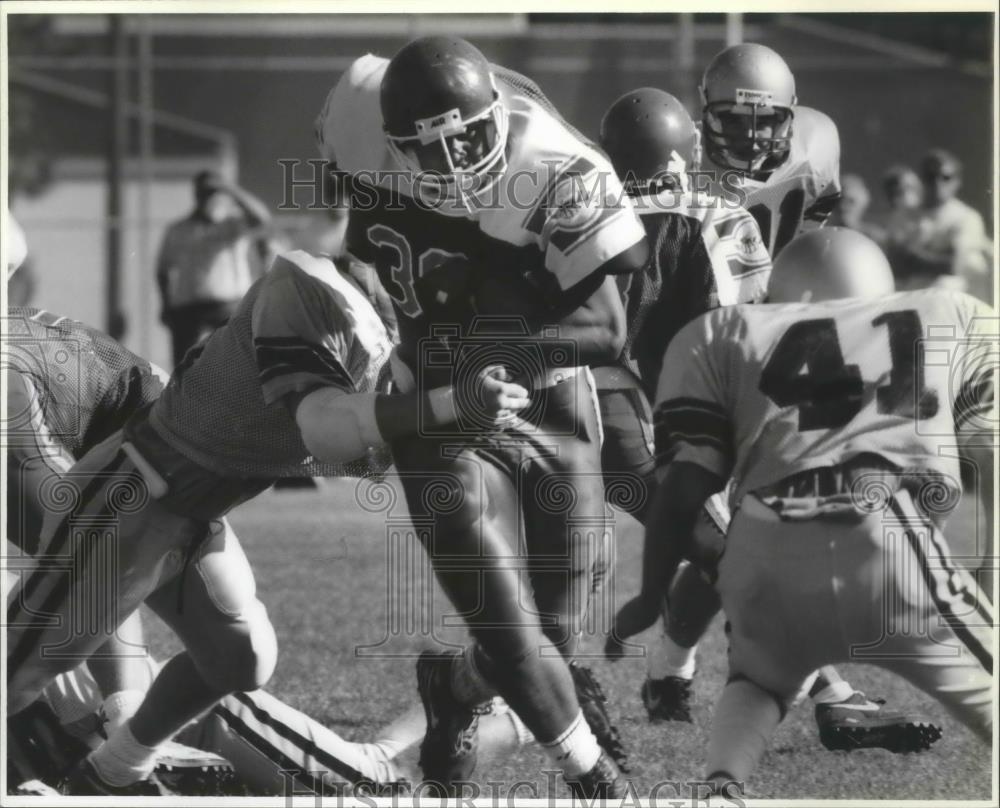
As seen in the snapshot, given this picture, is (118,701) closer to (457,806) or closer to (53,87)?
(457,806)

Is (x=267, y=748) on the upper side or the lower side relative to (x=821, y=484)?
lower

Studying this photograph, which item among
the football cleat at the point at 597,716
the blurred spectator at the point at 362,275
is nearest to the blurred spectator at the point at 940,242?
the football cleat at the point at 597,716

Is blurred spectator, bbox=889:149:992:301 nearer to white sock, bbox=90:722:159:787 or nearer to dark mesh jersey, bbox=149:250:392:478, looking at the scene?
dark mesh jersey, bbox=149:250:392:478

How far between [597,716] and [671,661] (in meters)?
0.43

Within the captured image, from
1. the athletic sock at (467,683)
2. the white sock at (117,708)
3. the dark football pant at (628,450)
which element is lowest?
the white sock at (117,708)

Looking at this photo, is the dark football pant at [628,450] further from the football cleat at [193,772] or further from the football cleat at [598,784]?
the football cleat at [193,772]

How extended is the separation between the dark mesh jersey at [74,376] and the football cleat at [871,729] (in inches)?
69.1

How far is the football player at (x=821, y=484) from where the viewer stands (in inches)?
112

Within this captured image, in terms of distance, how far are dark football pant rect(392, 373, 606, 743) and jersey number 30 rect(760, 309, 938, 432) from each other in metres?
0.52

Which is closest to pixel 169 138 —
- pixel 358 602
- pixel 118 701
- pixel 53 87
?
pixel 53 87

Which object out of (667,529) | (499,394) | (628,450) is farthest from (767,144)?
(667,529)

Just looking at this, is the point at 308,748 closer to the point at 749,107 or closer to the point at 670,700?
the point at 670,700

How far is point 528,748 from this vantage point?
3.67 meters

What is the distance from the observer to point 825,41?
54.9ft
